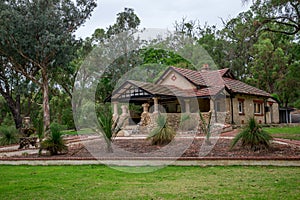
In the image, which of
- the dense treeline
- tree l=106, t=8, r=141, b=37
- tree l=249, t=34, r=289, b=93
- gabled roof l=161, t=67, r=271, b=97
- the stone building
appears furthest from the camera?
tree l=106, t=8, r=141, b=37

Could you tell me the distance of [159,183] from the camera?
7621 mm

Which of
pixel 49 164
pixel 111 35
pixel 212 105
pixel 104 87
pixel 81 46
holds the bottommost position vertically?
pixel 49 164

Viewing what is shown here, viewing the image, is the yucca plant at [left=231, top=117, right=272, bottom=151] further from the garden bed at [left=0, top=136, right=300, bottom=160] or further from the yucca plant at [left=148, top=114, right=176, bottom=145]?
the yucca plant at [left=148, top=114, right=176, bottom=145]

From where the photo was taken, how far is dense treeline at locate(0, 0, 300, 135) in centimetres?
1933

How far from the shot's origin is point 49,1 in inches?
1041

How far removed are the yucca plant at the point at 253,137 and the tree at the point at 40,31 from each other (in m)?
16.0

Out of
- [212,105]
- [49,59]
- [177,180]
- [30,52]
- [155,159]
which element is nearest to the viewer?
[177,180]

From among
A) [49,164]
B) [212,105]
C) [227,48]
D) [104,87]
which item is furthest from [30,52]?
[227,48]

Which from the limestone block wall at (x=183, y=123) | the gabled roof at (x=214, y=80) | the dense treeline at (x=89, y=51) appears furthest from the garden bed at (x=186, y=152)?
the gabled roof at (x=214, y=80)

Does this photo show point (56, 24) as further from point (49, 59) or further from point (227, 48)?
point (227, 48)

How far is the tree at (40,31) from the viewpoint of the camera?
2491 cm

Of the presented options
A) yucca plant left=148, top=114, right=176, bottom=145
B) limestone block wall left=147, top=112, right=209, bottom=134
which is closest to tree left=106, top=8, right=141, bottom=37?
limestone block wall left=147, top=112, right=209, bottom=134

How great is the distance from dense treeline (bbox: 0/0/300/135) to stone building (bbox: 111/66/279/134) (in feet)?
12.2

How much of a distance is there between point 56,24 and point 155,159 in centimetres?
2022
